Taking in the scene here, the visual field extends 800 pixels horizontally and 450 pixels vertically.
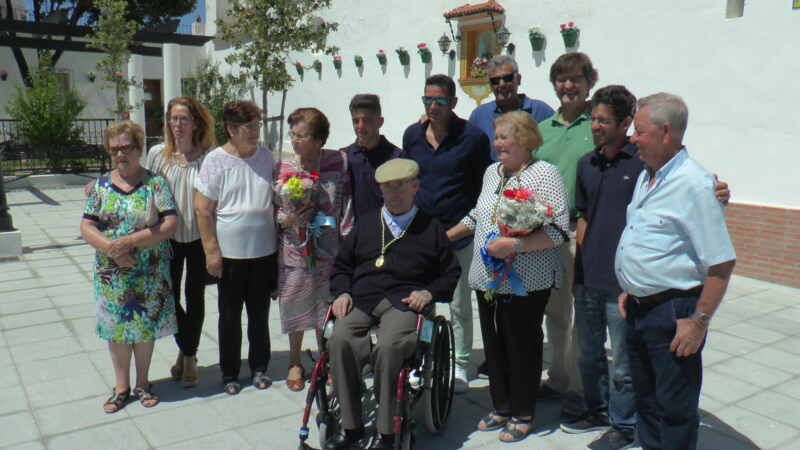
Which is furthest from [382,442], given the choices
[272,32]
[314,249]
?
[272,32]

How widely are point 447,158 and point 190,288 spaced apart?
6.06 feet

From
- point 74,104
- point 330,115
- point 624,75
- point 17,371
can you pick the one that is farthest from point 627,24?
point 74,104

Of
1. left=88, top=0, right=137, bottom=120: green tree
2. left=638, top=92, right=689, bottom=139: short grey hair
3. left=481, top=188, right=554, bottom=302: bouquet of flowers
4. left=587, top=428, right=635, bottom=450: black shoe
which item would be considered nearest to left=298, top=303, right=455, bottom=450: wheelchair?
left=481, top=188, right=554, bottom=302: bouquet of flowers

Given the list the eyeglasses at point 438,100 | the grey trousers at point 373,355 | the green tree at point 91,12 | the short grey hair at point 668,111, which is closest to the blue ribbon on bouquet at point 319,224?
the grey trousers at point 373,355

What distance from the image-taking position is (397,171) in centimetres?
341

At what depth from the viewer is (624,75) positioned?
849 cm

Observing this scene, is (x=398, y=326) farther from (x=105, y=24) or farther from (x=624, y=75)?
(x=105, y=24)

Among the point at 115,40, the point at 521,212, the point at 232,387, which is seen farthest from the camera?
the point at 115,40

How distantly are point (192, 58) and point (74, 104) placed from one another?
25.7 ft

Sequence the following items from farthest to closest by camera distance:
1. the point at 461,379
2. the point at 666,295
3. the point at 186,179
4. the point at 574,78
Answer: the point at 461,379
the point at 186,179
the point at 574,78
the point at 666,295

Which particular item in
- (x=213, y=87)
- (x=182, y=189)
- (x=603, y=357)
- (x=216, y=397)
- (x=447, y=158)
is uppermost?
(x=213, y=87)

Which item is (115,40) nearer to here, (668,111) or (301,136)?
(301,136)

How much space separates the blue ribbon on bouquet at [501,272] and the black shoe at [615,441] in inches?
35.2

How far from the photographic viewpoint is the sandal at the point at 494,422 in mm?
3637
